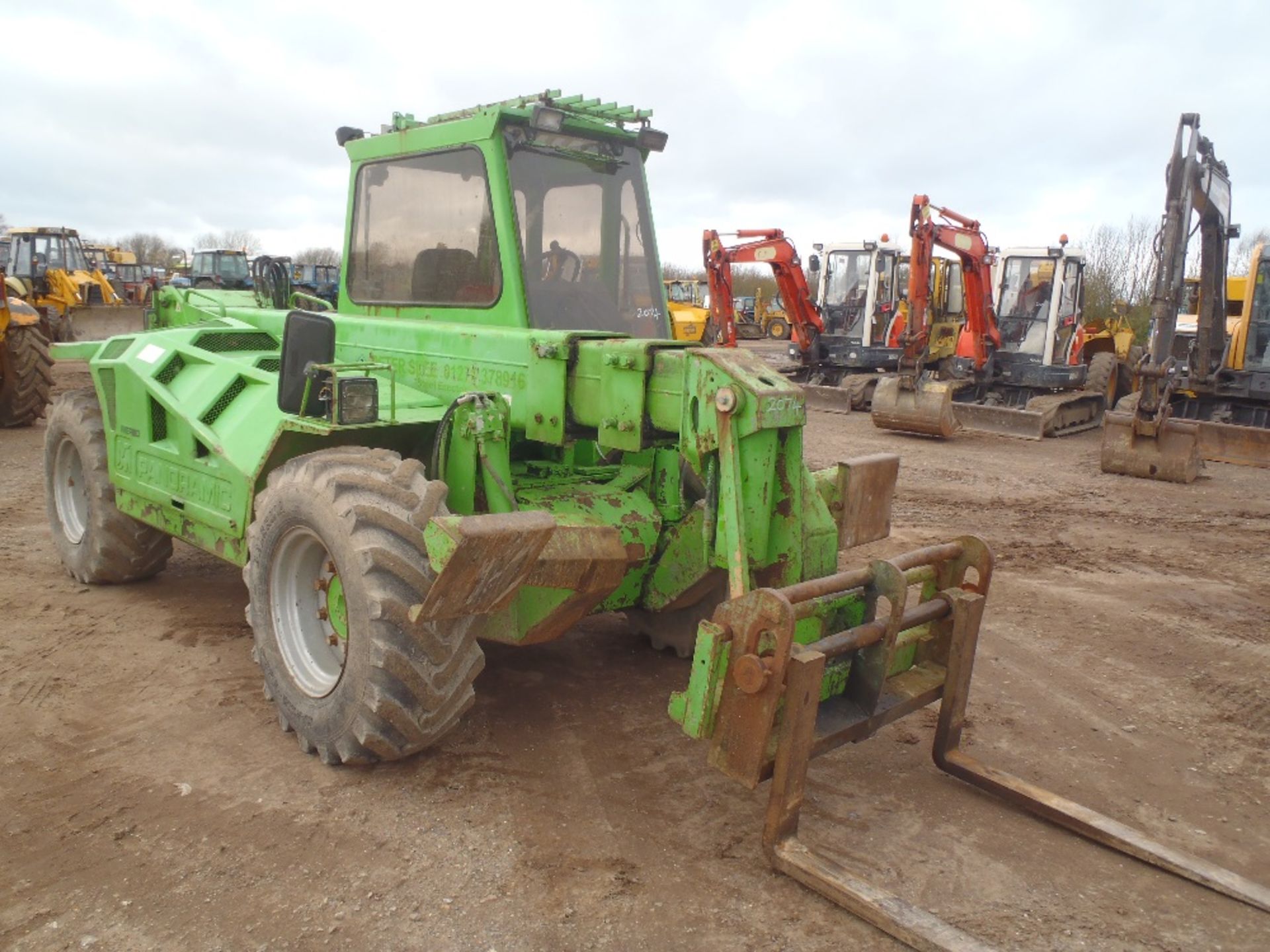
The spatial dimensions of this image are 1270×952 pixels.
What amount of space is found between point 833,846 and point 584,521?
154 centimetres

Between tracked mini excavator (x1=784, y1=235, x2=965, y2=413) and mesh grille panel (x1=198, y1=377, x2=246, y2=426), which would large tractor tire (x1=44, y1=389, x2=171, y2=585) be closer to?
mesh grille panel (x1=198, y1=377, x2=246, y2=426)

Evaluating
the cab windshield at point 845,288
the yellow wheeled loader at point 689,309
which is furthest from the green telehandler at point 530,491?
the yellow wheeled loader at point 689,309

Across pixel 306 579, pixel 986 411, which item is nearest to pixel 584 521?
pixel 306 579

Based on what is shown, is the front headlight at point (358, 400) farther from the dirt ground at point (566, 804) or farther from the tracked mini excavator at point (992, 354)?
the tracked mini excavator at point (992, 354)

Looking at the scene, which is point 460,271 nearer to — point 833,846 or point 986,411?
Answer: point 833,846

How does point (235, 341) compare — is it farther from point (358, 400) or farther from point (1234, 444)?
point (1234, 444)

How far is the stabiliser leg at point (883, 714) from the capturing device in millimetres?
3068

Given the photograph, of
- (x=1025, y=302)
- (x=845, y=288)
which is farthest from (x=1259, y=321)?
(x=845, y=288)

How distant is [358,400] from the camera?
13.0 ft

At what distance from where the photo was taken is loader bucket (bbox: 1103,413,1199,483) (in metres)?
11.2

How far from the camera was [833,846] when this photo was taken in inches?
136

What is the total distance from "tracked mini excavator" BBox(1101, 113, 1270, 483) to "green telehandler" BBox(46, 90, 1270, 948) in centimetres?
825

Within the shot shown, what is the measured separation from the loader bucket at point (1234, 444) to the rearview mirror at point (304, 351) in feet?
36.5

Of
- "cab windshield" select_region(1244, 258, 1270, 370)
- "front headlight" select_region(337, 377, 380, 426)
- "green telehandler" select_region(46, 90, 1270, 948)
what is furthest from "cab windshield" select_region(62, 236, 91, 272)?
"cab windshield" select_region(1244, 258, 1270, 370)
